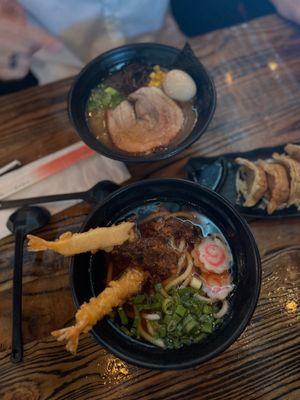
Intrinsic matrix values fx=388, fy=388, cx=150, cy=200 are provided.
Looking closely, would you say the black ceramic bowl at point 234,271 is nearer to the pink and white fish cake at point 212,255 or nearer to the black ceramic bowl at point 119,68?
the pink and white fish cake at point 212,255

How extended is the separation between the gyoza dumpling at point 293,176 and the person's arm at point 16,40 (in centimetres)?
170

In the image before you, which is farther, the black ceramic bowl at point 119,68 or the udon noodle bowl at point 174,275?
the black ceramic bowl at point 119,68

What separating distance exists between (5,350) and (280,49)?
Result: 247 cm

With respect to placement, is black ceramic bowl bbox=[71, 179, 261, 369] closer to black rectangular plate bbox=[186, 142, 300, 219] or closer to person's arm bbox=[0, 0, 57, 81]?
black rectangular plate bbox=[186, 142, 300, 219]

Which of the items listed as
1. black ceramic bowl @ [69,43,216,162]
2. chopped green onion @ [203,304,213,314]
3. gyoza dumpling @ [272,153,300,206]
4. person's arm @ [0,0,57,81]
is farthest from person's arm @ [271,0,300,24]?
chopped green onion @ [203,304,213,314]

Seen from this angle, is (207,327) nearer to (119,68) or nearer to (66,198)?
(66,198)

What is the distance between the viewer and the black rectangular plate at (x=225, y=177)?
2.05m

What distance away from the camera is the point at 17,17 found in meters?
2.46

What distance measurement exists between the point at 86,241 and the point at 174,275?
0.44m

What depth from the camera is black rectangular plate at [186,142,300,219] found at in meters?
2.05

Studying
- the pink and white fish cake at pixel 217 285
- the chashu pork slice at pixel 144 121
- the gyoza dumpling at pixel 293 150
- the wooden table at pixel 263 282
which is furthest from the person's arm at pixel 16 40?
the pink and white fish cake at pixel 217 285

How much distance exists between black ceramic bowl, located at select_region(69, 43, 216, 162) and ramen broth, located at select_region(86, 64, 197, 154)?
3 centimetres

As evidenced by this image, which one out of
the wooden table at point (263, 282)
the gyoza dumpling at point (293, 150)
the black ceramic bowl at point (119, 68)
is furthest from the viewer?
the gyoza dumpling at point (293, 150)

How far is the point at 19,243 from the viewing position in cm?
196
